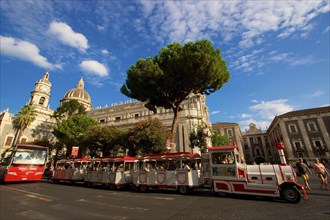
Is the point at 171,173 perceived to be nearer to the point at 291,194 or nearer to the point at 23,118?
the point at 291,194

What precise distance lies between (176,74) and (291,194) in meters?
12.9

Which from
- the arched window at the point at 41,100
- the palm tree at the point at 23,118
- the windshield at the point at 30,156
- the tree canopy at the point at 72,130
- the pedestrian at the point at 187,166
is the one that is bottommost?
the pedestrian at the point at 187,166

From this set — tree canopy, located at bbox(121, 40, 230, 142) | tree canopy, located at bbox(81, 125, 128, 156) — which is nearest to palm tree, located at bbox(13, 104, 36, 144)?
tree canopy, located at bbox(81, 125, 128, 156)

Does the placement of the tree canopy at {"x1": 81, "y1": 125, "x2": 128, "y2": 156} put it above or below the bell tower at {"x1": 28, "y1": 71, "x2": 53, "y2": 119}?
below

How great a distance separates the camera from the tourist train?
27.0 feet

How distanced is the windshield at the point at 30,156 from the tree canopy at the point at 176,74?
396 inches

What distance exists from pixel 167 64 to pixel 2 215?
15144 millimetres

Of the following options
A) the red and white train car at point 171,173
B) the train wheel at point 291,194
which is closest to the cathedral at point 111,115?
the red and white train car at point 171,173

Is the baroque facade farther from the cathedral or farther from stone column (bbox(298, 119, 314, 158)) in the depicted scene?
the cathedral

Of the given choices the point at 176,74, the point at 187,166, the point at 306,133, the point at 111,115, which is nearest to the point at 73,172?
the point at 187,166

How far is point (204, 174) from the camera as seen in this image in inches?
425

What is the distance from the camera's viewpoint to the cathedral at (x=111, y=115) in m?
30.0

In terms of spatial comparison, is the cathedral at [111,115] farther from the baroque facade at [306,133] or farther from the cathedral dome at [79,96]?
the baroque facade at [306,133]

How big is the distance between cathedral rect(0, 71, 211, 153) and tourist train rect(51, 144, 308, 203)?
39.5 ft
